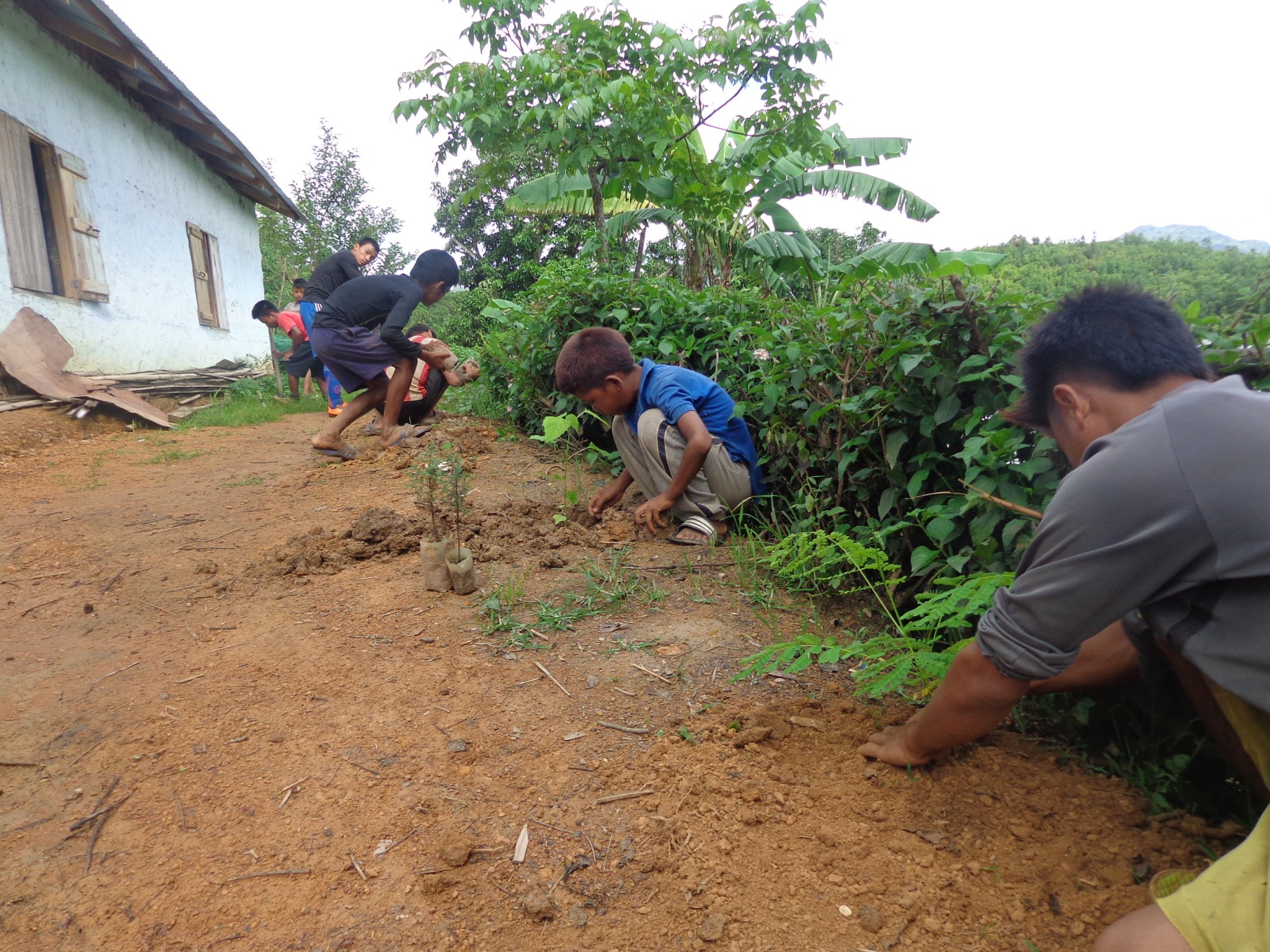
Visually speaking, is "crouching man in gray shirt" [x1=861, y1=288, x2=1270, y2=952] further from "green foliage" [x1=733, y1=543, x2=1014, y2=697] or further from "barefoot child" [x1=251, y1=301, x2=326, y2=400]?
"barefoot child" [x1=251, y1=301, x2=326, y2=400]

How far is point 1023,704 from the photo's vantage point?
1780 millimetres

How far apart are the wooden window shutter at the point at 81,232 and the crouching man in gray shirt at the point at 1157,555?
849 centimetres

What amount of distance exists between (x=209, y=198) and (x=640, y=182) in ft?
24.7

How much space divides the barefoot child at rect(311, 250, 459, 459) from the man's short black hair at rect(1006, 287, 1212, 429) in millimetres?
4310

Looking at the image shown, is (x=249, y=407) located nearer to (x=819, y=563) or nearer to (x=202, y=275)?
(x=202, y=275)

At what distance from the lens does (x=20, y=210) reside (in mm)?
5977

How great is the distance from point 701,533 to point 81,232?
7.44 meters

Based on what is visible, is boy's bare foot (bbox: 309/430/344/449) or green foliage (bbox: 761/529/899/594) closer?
green foliage (bbox: 761/529/899/594)

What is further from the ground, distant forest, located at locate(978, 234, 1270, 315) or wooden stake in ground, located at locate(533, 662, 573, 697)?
distant forest, located at locate(978, 234, 1270, 315)

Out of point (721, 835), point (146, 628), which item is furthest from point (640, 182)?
point (721, 835)

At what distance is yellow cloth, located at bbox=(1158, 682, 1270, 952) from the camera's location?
945 mm

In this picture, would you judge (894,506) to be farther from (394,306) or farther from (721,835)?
(394,306)

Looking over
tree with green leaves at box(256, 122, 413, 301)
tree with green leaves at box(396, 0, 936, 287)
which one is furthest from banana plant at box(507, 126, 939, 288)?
tree with green leaves at box(256, 122, 413, 301)

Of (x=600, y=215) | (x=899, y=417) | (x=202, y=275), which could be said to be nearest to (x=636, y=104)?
(x=600, y=215)
